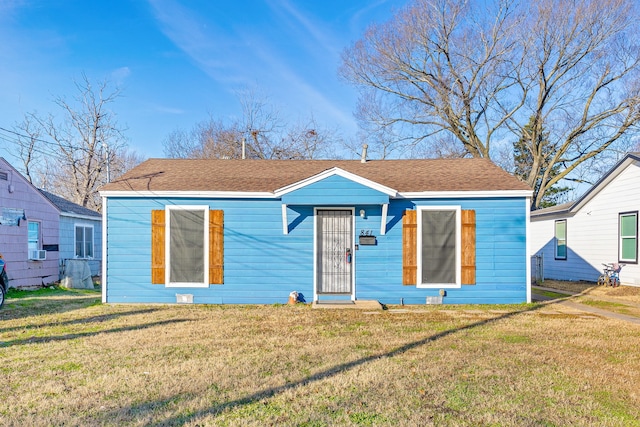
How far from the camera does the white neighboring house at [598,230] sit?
12.3 m

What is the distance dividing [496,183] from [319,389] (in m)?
6.90

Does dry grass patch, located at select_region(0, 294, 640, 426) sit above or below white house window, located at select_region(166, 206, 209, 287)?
below

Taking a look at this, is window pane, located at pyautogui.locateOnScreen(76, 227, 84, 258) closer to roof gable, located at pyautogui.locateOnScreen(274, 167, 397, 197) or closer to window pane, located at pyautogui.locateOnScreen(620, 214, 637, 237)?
roof gable, located at pyautogui.locateOnScreen(274, 167, 397, 197)

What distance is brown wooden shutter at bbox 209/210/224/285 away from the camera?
30.3 feet

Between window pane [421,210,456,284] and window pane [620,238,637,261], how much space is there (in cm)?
672

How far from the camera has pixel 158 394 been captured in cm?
391

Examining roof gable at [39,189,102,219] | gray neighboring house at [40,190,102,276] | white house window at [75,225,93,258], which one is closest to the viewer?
roof gable at [39,189,102,219]

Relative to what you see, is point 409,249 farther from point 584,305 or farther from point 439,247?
point 584,305

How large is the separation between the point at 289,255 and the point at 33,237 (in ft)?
29.0

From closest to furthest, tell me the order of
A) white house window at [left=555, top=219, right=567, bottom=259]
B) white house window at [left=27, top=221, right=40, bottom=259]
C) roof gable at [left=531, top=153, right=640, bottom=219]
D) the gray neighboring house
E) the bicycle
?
roof gable at [left=531, top=153, right=640, bottom=219]
the bicycle
white house window at [left=27, top=221, right=40, bottom=259]
the gray neighboring house
white house window at [left=555, top=219, right=567, bottom=259]

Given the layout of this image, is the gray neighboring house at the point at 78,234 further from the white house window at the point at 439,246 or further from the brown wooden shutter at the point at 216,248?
the white house window at the point at 439,246

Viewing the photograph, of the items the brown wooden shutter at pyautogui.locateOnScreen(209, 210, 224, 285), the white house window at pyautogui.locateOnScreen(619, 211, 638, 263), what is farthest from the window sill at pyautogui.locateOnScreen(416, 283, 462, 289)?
the white house window at pyautogui.locateOnScreen(619, 211, 638, 263)

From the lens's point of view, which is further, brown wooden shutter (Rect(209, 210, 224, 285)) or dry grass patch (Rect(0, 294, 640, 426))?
brown wooden shutter (Rect(209, 210, 224, 285))

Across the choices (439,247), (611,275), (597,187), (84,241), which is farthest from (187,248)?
(597,187)
